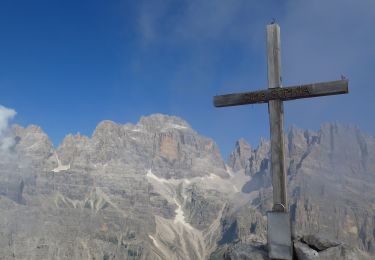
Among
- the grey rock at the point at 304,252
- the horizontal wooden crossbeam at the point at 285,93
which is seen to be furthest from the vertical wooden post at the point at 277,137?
the grey rock at the point at 304,252

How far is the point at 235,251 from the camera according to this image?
1317 centimetres

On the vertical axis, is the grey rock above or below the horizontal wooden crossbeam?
below

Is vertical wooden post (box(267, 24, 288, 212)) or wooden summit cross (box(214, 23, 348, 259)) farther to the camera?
vertical wooden post (box(267, 24, 288, 212))

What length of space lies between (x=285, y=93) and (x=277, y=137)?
1.19 metres

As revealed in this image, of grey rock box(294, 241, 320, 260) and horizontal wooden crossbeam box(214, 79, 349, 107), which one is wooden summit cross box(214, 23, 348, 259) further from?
grey rock box(294, 241, 320, 260)

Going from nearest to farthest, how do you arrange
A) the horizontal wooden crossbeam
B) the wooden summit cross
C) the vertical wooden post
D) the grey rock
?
the grey rock < the horizontal wooden crossbeam < the wooden summit cross < the vertical wooden post

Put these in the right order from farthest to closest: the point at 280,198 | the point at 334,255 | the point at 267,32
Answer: the point at 267,32 → the point at 280,198 → the point at 334,255

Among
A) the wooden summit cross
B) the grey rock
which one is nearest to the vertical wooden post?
the wooden summit cross

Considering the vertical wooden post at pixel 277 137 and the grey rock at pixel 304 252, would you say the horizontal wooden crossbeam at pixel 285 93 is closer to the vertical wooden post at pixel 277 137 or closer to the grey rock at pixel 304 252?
the vertical wooden post at pixel 277 137

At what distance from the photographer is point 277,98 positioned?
13.0 m

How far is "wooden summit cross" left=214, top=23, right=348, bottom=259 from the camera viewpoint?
40.8 ft

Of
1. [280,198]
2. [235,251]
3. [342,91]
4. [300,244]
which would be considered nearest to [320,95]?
[342,91]

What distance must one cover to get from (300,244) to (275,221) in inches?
33.4

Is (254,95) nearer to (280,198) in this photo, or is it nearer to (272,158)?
(272,158)
